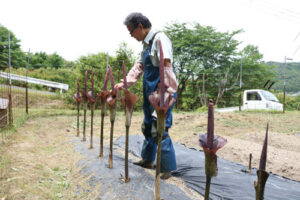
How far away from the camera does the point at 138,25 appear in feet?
6.85

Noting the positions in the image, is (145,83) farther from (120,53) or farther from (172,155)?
(120,53)

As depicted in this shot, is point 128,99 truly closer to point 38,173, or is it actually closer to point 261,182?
point 261,182

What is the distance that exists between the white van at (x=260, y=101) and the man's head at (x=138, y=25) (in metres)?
11.2

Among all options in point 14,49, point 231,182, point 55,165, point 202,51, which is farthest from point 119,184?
point 14,49

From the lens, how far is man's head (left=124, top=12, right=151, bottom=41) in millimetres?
2066

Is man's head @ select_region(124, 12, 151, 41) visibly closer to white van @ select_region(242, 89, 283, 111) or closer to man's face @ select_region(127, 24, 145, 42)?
man's face @ select_region(127, 24, 145, 42)

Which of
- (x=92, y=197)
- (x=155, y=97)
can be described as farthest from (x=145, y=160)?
(x=155, y=97)

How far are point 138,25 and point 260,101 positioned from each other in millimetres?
11295

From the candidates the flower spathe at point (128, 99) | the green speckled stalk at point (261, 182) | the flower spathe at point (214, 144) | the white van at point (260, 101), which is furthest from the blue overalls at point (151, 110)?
the white van at point (260, 101)

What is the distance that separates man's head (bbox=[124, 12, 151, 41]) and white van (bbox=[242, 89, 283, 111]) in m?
11.2

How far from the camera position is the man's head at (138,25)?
207 centimetres

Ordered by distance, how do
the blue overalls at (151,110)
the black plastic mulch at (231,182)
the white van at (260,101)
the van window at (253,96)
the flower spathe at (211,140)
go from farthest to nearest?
the van window at (253,96)
the white van at (260,101)
the blue overalls at (151,110)
the black plastic mulch at (231,182)
the flower spathe at (211,140)

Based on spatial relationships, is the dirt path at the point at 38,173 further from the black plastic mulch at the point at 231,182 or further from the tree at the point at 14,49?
the tree at the point at 14,49

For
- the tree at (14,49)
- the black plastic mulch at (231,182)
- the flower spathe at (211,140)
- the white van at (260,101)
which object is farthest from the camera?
the tree at (14,49)
